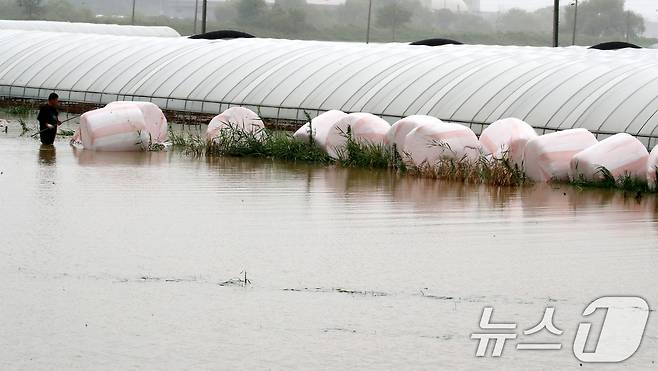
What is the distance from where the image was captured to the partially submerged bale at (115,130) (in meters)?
25.7

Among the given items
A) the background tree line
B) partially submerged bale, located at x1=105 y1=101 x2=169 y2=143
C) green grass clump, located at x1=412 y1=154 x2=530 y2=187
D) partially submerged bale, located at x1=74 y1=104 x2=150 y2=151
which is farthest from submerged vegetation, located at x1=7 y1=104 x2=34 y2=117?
the background tree line

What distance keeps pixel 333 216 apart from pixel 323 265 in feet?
12.7

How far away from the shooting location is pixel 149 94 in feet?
115

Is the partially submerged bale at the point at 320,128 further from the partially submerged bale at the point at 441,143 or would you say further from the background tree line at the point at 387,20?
the background tree line at the point at 387,20

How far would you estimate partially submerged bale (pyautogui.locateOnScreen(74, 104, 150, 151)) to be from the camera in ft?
84.4

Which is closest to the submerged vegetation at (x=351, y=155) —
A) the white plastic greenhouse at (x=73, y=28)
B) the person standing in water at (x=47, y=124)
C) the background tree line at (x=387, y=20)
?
the person standing in water at (x=47, y=124)

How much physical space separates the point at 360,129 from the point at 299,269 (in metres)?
11.5

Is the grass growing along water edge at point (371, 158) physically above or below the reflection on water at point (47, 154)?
above

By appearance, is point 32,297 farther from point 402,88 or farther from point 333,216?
point 402,88

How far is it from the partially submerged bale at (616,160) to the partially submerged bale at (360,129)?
4.17 meters

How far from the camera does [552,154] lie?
837 inches

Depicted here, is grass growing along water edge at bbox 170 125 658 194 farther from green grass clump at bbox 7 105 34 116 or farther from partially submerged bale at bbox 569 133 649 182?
green grass clump at bbox 7 105 34 116

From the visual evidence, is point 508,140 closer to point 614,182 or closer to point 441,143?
point 441,143

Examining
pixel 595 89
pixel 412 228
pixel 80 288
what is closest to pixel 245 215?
pixel 412 228
